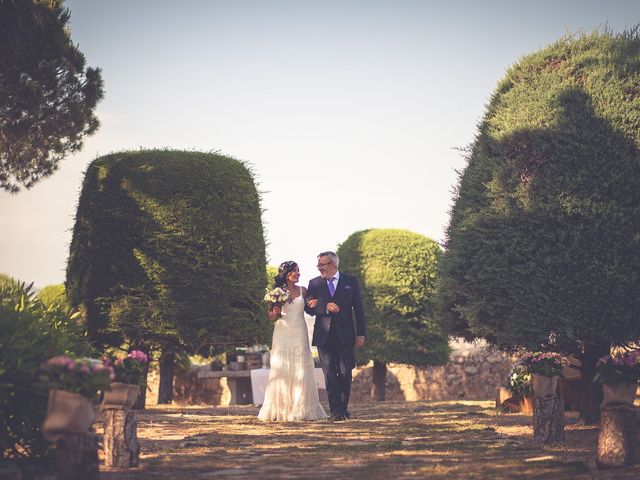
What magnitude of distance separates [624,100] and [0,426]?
8.62m

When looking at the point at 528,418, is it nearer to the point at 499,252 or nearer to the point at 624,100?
the point at 499,252

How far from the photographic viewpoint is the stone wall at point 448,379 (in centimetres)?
2791

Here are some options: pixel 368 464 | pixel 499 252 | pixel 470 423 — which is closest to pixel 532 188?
pixel 499 252

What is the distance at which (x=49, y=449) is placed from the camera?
7.41m

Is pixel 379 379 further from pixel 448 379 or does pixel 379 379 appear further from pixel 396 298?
pixel 448 379

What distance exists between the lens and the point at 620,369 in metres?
7.93

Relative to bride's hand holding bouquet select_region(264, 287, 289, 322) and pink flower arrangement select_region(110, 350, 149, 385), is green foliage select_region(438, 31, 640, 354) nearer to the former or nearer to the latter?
bride's hand holding bouquet select_region(264, 287, 289, 322)

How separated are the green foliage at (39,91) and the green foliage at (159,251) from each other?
7.07ft

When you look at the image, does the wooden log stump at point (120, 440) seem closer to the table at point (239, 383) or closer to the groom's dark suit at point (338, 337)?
the groom's dark suit at point (338, 337)

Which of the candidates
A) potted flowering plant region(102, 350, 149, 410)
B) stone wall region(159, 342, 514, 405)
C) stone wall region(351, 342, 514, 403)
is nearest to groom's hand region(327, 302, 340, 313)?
potted flowering plant region(102, 350, 149, 410)

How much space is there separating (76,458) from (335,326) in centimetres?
771

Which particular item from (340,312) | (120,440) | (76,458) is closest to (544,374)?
(340,312)

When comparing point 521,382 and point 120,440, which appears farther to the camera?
point 521,382

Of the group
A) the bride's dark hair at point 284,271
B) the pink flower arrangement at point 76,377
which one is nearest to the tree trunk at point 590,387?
the bride's dark hair at point 284,271
